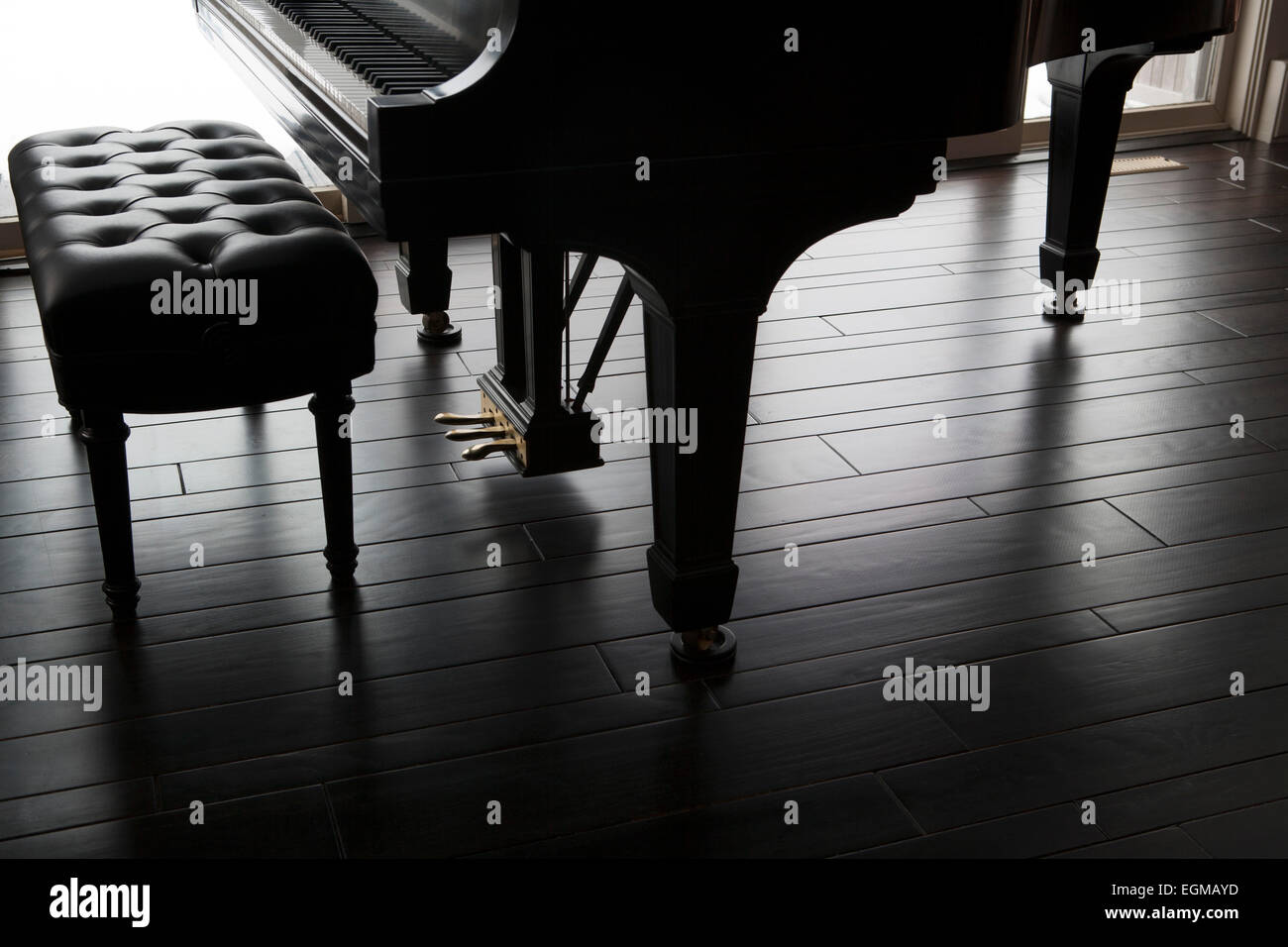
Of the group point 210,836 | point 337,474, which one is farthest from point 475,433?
point 210,836

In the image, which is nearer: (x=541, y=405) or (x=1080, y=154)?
(x=541, y=405)

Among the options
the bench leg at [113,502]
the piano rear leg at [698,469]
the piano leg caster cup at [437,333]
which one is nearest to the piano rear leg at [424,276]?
the piano leg caster cup at [437,333]

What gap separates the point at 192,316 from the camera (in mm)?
1828

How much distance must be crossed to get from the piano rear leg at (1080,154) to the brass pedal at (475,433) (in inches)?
60.9

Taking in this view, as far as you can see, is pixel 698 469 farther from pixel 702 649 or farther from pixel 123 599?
pixel 123 599

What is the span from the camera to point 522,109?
1.43 meters

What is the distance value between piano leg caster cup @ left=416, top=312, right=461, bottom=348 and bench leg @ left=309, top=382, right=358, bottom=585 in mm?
1016

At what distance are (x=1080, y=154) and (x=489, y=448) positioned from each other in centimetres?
162

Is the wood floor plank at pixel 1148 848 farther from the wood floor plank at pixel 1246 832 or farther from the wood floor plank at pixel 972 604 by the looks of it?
the wood floor plank at pixel 972 604

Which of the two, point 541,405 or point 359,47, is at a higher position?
point 359,47

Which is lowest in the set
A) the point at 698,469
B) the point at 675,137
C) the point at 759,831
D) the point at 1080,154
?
the point at 759,831

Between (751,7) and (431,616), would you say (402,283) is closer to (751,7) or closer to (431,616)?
(431,616)

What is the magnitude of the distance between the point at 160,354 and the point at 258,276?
0.57 feet

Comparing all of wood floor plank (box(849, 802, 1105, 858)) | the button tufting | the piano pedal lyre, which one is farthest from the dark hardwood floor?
the button tufting
